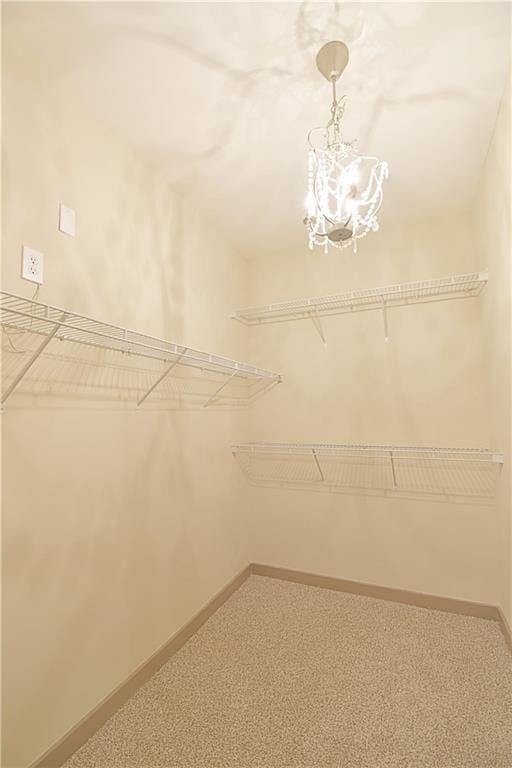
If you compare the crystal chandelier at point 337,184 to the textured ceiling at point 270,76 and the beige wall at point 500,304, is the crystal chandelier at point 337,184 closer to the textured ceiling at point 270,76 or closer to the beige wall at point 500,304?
the textured ceiling at point 270,76

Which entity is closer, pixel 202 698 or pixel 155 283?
pixel 202 698

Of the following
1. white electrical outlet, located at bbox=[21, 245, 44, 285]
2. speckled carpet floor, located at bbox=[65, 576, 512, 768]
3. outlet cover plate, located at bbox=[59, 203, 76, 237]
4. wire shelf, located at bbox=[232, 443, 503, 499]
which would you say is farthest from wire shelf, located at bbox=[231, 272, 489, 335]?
speckled carpet floor, located at bbox=[65, 576, 512, 768]

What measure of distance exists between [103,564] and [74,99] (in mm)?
1842

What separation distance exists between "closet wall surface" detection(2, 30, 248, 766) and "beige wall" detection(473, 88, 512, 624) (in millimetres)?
1559

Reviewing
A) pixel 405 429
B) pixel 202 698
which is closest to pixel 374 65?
pixel 405 429

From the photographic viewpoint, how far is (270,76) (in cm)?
138

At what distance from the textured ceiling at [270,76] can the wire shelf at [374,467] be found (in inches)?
61.6

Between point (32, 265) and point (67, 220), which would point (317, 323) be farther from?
point (32, 265)

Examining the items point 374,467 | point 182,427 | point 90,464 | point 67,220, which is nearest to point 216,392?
point 182,427

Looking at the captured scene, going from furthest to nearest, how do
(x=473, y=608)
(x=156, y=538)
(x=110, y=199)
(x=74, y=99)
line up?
(x=473, y=608), (x=156, y=538), (x=110, y=199), (x=74, y=99)

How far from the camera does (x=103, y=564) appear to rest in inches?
57.6

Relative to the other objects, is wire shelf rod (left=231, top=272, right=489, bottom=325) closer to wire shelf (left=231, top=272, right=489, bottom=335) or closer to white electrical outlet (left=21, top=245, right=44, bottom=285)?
wire shelf (left=231, top=272, right=489, bottom=335)

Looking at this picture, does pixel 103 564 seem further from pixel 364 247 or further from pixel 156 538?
pixel 364 247

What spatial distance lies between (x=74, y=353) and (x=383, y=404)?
1.82m
